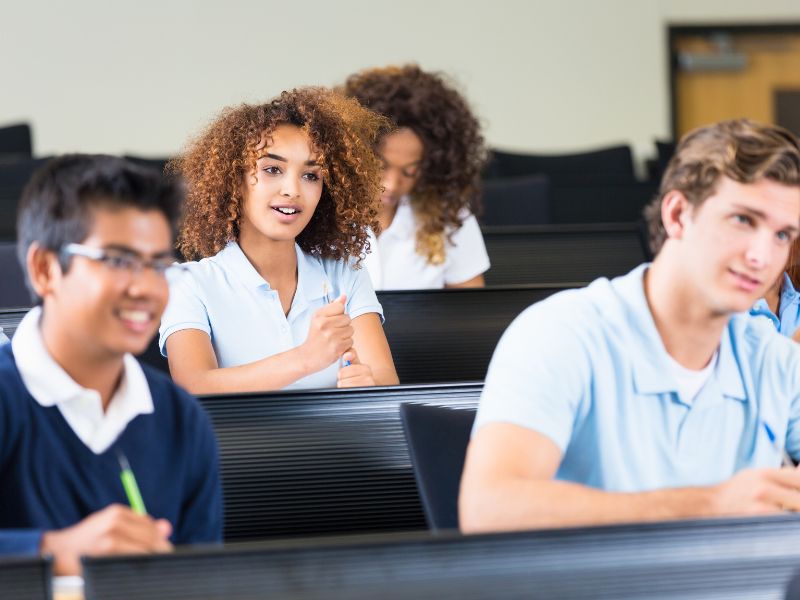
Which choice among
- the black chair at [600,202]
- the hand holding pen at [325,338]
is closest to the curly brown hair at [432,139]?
the hand holding pen at [325,338]

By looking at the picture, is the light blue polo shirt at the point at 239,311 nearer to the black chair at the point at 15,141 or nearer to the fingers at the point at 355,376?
the fingers at the point at 355,376

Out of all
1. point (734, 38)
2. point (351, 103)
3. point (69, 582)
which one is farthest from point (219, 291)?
point (734, 38)

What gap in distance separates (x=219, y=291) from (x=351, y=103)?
55 centimetres

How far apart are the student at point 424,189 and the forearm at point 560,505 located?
1.73 m

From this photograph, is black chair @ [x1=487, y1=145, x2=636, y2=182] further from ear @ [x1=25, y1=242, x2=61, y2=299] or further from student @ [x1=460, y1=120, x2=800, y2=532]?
ear @ [x1=25, y1=242, x2=61, y2=299]

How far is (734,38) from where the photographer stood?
6.52 m

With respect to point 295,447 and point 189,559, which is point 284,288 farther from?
point 189,559

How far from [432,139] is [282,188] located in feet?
3.19

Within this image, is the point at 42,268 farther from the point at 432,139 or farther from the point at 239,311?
the point at 432,139

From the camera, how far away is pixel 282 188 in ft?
7.28

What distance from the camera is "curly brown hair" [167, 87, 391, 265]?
7.40 ft

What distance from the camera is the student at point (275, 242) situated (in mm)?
2146

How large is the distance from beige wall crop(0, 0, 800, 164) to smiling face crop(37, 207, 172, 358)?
168 inches

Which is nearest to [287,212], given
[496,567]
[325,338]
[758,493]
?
[325,338]
